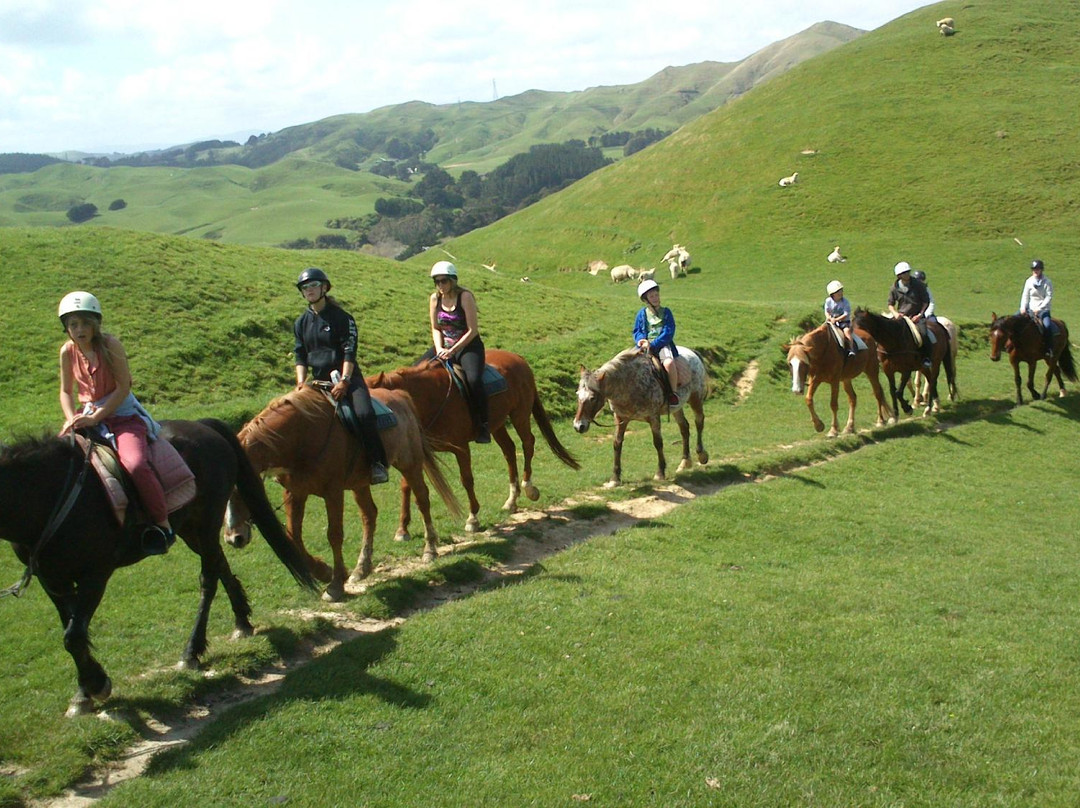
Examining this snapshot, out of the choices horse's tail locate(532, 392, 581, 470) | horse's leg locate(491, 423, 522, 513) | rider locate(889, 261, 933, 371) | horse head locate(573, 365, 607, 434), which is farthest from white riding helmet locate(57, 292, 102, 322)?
rider locate(889, 261, 933, 371)

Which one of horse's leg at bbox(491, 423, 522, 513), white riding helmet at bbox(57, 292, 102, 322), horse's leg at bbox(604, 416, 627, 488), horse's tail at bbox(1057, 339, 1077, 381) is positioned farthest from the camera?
horse's tail at bbox(1057, 339, 1077, 381)

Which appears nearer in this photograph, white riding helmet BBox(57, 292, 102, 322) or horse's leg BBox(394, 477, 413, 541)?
white riding helmet BBox(57, 292, 102, 322)

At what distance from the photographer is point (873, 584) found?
10867 millimetres

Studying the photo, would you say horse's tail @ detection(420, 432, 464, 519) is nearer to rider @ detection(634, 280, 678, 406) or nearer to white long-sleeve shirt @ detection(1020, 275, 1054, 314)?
rider @ detection(634, 280, 678, 406)

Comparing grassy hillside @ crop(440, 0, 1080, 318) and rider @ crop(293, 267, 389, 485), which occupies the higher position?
grassy hillside @ crop(440, 0, 1080, 318)

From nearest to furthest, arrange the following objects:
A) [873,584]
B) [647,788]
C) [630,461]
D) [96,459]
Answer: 1. [647,788]
2. [96,459]
3. [873,584]
4. [630,461]

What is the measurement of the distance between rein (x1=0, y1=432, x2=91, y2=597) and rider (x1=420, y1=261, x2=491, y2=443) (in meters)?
5.96

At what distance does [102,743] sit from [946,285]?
52500 millimetres

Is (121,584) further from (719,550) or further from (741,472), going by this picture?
(741,472)

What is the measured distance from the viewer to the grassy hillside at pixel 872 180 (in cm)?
5422

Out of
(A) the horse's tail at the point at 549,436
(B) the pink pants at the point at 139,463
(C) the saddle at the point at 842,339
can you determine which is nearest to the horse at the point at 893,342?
(C) the saddle at the point at 842,339

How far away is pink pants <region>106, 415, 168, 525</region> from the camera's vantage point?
7.15 meters

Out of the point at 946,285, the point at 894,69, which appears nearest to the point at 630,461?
the point at 946,285

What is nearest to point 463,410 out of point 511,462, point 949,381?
point 511,462
